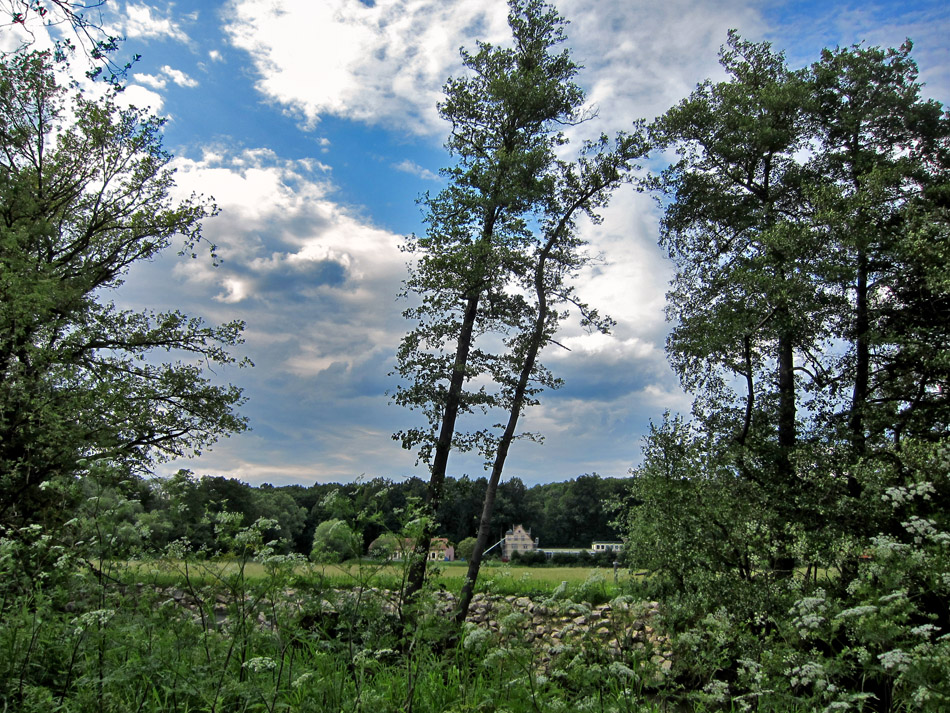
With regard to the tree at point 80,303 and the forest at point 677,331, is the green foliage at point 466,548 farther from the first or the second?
the tree at point 80,303

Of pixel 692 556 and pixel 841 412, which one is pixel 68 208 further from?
pixel 841 412

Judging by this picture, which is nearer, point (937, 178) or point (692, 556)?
point (692, 556)

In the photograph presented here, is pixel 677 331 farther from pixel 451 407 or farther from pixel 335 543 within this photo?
pixel 335 543

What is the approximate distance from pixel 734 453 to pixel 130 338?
1460cm

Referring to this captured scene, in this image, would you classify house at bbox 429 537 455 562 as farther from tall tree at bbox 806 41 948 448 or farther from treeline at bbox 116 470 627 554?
tall tree at bbox 806 41 948 448

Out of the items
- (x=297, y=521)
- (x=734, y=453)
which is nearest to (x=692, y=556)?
(x=734, y=453)

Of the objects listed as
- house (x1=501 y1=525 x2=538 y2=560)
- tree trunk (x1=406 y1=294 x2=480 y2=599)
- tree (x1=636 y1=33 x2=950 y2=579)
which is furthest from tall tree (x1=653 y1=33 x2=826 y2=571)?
house (x1=501 y1=525 x2=538 y2=560)

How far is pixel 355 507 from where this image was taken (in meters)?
3.58

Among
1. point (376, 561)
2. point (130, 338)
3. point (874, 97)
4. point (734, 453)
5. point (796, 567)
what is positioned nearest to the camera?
point (376, 561)

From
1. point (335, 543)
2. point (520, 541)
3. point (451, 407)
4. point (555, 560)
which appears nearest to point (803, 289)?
point (451, 407)

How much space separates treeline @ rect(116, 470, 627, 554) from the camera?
3988 mm

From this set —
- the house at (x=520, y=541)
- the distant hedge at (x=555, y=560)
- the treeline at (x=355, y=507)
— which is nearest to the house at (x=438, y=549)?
the treeline at (x=355, y=507)

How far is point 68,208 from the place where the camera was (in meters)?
15.0

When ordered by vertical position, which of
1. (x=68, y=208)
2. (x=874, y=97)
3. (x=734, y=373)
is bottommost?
(x=734, y=373)
